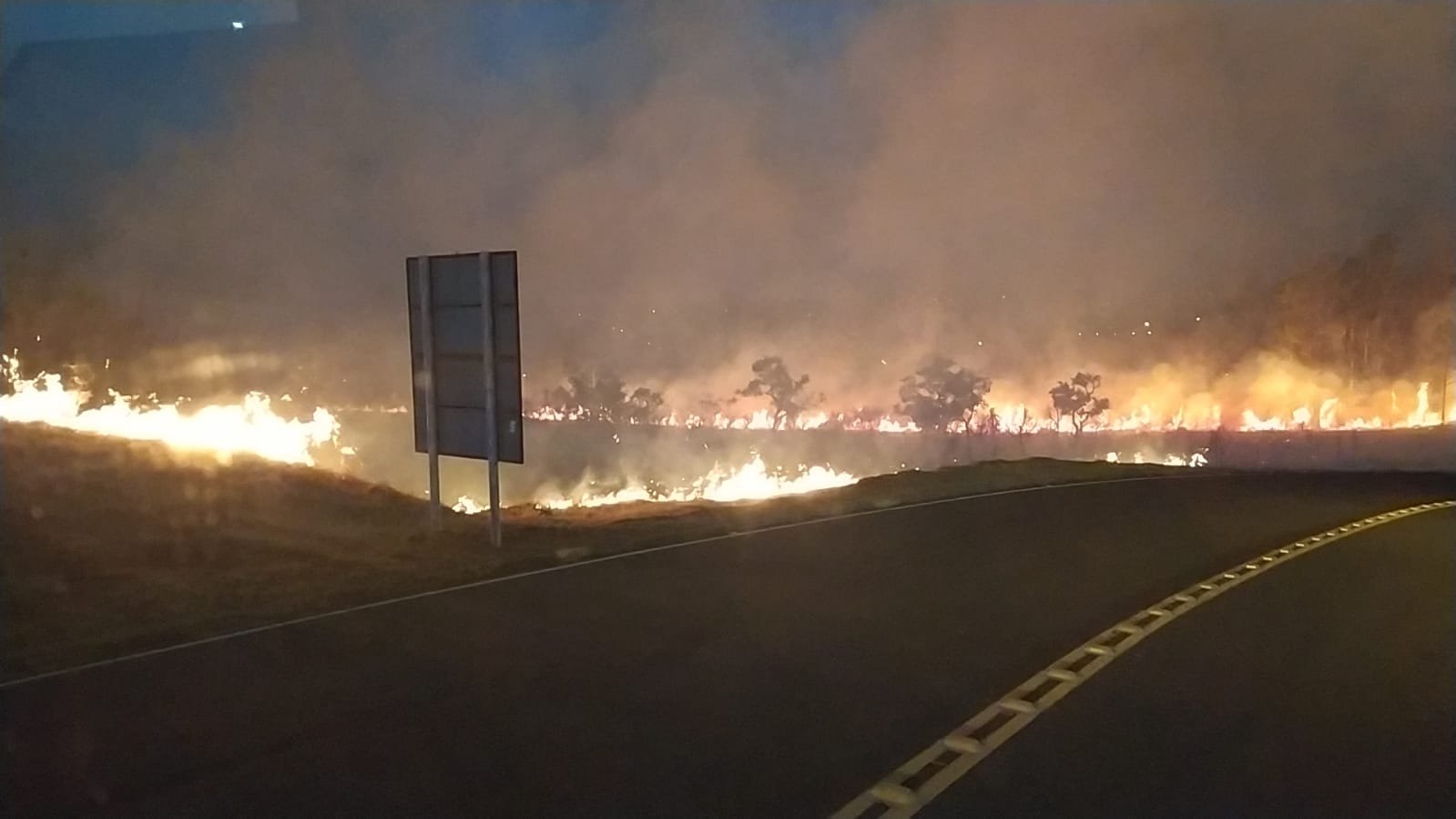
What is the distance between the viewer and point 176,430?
27.5 metres

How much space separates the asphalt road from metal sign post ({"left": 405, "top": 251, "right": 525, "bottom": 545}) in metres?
2.42

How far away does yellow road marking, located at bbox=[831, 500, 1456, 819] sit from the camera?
6.18m

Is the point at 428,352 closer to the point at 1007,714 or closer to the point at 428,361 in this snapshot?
the point at 428,361

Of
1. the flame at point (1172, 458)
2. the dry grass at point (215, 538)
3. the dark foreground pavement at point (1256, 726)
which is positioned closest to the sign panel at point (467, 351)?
the dry grass at point (215, 538)

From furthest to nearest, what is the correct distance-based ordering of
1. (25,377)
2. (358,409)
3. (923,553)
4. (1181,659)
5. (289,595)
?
1. (358,409)
2. (25,377)
3. (923,553)
4. (289,595)
5. (1181,659)

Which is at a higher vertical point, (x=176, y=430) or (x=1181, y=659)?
(x=176, y=430)

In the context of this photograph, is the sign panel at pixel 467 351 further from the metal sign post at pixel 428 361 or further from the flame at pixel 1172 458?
the flame at pixel 1172 458

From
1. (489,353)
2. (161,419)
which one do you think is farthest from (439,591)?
(161,419)

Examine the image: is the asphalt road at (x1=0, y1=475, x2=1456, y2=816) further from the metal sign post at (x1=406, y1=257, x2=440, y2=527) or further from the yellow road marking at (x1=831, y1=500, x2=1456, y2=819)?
the metal sign post at (x1=406, y1=257, x2=440, y2=527)

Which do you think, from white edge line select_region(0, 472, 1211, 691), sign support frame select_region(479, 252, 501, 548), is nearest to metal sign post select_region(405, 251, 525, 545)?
sign support frame select_region(479, 252, 501, 548)

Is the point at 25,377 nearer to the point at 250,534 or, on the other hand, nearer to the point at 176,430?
the point at 176,430

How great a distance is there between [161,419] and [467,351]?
1842 centimetres

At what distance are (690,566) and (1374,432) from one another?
1665 inches

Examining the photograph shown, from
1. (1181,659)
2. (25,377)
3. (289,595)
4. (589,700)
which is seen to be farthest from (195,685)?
(25,377)
